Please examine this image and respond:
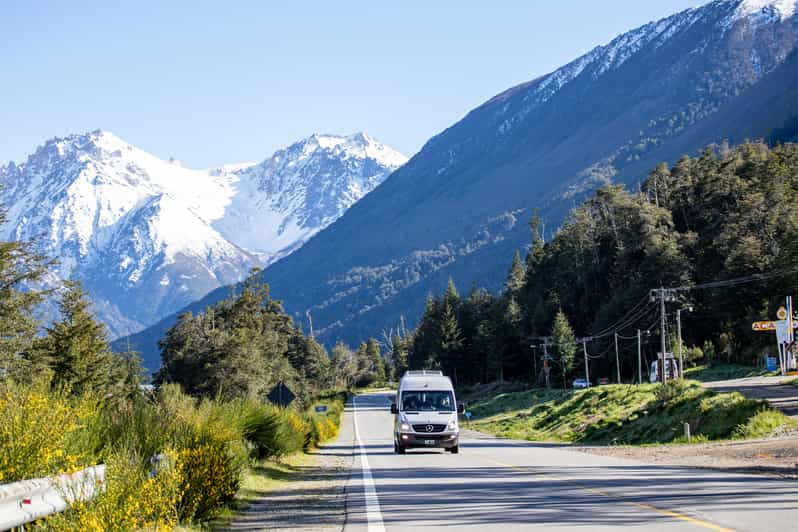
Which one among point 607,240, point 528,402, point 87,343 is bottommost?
point 528,402

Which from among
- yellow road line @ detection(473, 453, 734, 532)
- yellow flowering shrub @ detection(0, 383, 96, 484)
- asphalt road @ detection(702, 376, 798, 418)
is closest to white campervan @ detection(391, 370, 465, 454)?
yellow road line @ detection(473, 453, 734, 532)

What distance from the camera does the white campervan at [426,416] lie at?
2952 centimetres

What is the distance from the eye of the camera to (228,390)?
6178 centimetres

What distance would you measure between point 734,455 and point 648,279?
75215 mm

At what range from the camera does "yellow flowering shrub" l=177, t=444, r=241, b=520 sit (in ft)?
41.8

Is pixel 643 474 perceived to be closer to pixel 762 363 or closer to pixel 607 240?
pixel 762 363

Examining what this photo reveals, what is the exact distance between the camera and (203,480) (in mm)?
13305

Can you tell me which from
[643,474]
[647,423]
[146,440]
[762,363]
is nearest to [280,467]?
[643,474]

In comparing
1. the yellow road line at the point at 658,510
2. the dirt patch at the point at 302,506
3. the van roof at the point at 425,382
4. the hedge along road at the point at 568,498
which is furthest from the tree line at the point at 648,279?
the yellow road line at the point at 658,510

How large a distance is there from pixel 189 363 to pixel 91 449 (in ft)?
176

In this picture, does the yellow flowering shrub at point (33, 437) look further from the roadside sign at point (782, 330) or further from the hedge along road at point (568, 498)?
the roadside sign at point (782, 330)

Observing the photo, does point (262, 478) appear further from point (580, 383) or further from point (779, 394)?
point (580, 383)

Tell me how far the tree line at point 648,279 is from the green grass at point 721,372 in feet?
9.10

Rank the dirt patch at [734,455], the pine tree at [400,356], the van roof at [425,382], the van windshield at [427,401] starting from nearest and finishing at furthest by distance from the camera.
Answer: the dirt patch at [734,455]
the van windshield at [427,401]
the van roof at [425,382]
the pine tree at [400,356]
